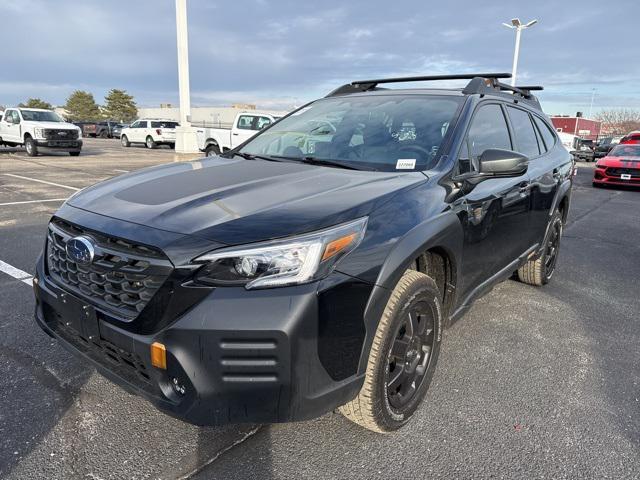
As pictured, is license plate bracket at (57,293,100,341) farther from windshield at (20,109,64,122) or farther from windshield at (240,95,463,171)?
windshield at (20,109,64,122)

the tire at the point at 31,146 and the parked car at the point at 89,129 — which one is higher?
the parked car at the point at 89,129

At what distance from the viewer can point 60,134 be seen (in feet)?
62.1

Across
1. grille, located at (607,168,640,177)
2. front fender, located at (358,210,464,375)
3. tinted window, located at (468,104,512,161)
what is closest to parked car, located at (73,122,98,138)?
grille, located at (607,168,640,177)

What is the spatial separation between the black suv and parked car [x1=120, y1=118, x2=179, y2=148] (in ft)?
89.3

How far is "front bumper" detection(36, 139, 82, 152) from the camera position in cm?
1870

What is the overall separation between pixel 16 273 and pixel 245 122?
14.3 meters

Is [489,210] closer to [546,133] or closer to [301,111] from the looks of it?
[301,111]

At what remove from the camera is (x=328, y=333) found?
1.89m

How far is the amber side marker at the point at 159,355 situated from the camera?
6.06 feet

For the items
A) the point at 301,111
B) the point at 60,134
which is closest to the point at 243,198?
the point at 301,111

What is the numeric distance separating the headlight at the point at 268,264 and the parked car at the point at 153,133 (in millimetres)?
28058

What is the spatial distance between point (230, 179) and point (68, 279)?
36.5 inches

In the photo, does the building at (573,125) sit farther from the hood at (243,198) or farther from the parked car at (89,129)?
the hood at (243,198)

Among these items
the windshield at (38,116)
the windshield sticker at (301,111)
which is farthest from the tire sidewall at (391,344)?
the windshield at (38,116)
